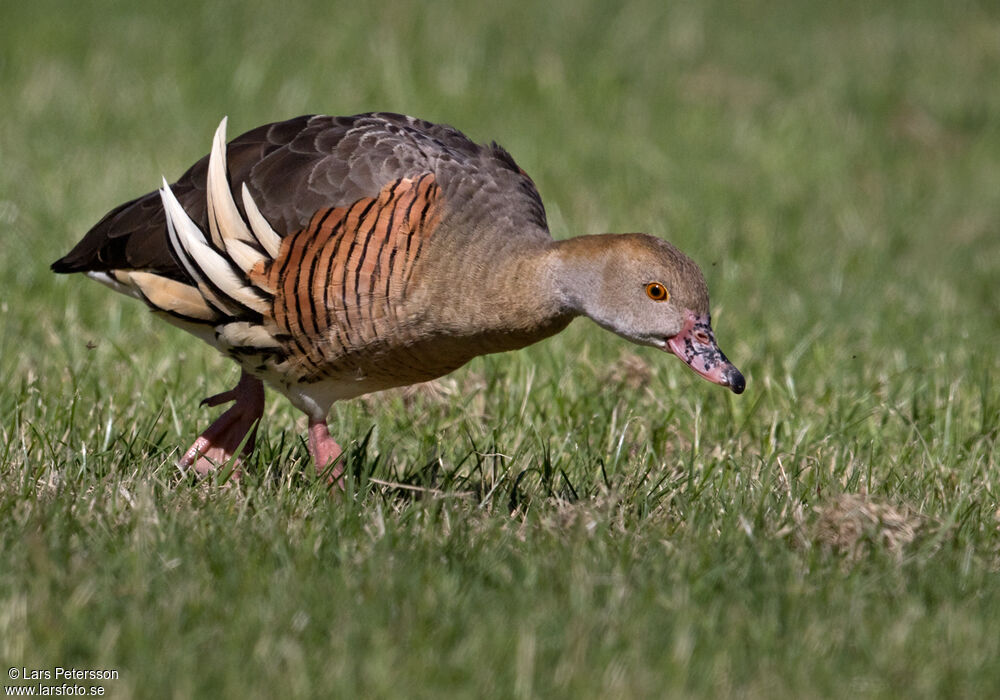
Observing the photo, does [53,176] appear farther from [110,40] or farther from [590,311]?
[590,311]

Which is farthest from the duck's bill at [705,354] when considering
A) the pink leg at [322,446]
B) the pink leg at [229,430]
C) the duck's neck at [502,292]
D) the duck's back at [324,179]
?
the pink leg at [229,430]

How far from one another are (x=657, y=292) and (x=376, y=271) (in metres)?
1.01

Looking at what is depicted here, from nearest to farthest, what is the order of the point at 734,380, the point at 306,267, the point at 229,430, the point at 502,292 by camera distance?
the point at 734,380 < the point at 502,292 < the point at 306,267 < the point at 229,430

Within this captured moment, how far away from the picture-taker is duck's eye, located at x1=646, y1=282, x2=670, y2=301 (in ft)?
15.6

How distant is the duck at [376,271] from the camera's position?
4.83m

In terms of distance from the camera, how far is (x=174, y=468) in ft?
17.3

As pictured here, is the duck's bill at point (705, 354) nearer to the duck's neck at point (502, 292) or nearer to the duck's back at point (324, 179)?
the duck's neck at point (502, 292)

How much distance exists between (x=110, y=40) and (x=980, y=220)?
718 cm

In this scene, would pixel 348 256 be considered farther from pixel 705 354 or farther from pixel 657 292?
pixel 705 354

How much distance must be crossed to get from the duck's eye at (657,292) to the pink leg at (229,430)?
1701 millimetres

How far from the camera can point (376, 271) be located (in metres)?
4.95

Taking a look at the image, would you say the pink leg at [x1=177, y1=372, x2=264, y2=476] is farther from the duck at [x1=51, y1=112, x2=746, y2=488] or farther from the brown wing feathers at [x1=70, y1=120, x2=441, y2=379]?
the brown wing feathers at [x1=70, y1=120, x2=441, y2=379]

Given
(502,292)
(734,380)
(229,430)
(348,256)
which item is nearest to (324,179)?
(348,256)

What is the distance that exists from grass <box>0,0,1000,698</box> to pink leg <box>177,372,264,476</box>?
13 centimetres
